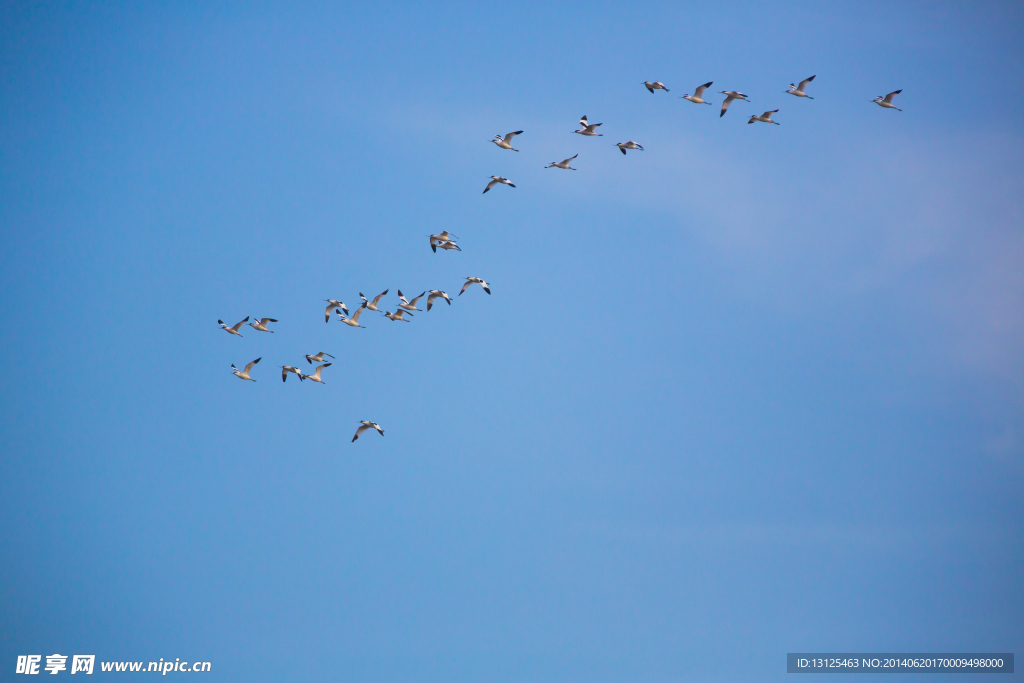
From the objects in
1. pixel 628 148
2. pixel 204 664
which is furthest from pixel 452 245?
pixel 204 664

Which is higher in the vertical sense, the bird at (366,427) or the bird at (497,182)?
the bird at (497,182)

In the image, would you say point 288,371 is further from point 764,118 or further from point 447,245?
point 764,118

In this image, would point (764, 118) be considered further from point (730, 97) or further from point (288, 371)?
point (288, 371)

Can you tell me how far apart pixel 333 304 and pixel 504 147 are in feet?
46.2

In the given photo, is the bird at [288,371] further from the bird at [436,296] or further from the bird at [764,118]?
the bird at [764,118]

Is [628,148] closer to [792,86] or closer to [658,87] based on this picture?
[658,87]

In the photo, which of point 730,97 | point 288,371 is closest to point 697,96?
point 730,97

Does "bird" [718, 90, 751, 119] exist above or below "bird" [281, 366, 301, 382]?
above

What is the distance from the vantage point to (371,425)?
71250mm

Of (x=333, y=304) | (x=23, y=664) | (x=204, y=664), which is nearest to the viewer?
(x=333, y=304)

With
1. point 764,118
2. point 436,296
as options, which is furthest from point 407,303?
point 764,118

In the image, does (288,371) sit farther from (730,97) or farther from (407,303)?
(730,97)

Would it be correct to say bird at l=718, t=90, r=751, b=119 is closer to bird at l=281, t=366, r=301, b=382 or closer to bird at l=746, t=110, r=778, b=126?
bird at l=746, t=110, r=778, b=126

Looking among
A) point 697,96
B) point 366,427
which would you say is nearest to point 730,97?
point 697,96
